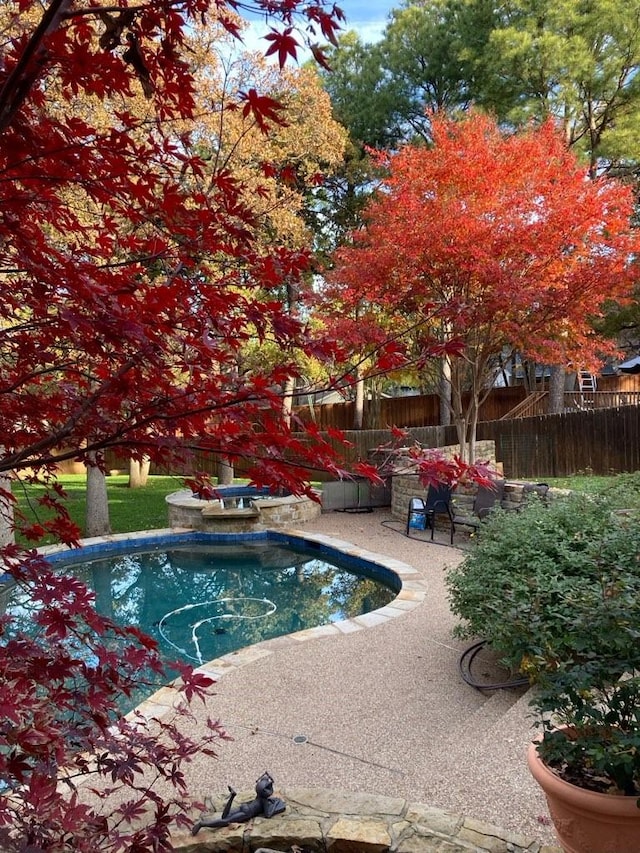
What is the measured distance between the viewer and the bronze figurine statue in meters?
2.30

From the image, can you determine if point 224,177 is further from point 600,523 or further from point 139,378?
point 600,523

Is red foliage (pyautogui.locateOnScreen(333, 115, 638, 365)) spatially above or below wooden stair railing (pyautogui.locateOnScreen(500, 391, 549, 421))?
above

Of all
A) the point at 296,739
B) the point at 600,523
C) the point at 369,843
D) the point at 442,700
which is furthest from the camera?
the point at 600,523

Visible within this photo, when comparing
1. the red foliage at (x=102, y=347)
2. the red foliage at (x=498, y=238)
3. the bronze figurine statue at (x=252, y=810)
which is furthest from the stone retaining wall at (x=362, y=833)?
the red foliage at (x=498, y=238)

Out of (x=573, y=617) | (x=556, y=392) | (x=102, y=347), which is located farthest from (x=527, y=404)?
(x=102, y=347)

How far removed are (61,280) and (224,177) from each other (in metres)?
0.73

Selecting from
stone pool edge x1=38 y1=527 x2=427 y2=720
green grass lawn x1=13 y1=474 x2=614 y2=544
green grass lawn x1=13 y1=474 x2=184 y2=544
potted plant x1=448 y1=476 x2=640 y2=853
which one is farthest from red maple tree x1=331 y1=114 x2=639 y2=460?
potted plant x1=448 y1=476 x2=640 y2=853

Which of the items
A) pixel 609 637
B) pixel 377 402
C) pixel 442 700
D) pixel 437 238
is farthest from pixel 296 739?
pixel 377 402

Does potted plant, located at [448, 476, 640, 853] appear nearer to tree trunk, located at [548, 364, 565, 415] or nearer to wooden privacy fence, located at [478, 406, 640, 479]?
wooden privacy fence, located at [478, 406, 640, 479]

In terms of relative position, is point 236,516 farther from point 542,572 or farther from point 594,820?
point 594,820

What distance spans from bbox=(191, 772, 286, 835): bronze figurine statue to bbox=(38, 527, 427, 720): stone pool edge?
48cm

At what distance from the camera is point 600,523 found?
427cm

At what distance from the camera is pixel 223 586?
750 centimetres

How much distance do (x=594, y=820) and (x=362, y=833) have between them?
79cm
